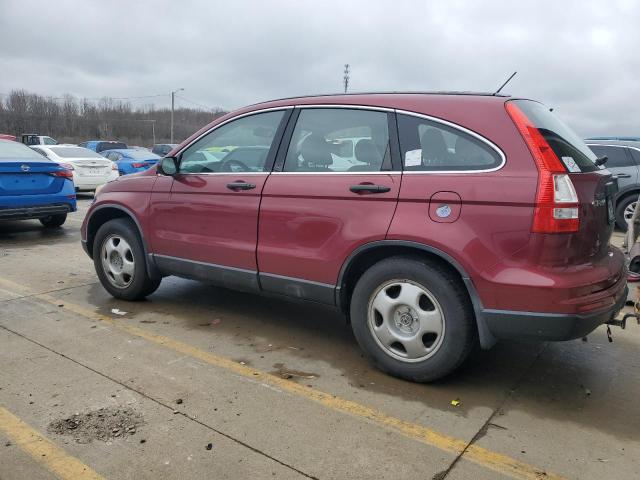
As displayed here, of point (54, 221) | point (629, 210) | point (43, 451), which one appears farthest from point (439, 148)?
point (629, 210)

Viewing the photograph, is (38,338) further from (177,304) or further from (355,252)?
(355,252)

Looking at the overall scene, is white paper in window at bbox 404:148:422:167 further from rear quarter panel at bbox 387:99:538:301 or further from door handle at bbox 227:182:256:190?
door handle at bbox 227:182:256:190

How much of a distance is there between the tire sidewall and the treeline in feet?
212

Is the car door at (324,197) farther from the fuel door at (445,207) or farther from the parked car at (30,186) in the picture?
the parked car at (30,186)

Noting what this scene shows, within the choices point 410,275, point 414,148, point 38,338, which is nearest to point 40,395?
point 38,338

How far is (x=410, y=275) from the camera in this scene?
10.2ft

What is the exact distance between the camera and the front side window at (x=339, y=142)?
11.0 ft

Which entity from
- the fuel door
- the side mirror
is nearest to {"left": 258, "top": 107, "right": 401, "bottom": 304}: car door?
the fuel door

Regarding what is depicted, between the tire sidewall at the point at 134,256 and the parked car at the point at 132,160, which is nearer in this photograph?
the tire sidewall at the point at 134,256

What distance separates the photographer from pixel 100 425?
9.02 feet

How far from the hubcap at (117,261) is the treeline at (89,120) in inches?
2553

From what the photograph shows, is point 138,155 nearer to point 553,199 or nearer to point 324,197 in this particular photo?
point 324,197

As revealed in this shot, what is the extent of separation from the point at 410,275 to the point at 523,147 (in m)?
0.95

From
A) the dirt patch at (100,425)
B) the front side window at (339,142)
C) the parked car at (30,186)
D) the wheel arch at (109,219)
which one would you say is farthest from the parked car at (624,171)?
the dirt patch at (100,425)
